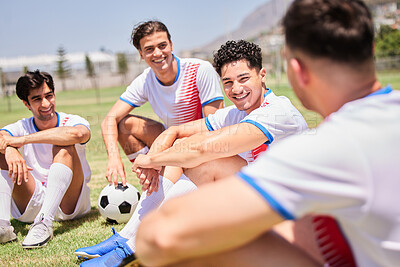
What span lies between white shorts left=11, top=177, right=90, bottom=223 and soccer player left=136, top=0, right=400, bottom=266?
3.10 m

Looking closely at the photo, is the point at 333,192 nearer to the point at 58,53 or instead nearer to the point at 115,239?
the point at 115,239

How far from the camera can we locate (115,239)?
3191mm

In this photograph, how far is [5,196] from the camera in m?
3.91

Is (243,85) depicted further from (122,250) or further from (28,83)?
(28,83)

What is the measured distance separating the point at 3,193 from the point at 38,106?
36.2 inches

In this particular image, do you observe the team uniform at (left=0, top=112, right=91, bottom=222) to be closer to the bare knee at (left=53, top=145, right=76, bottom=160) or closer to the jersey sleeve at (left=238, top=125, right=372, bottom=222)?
the bare knee at (left=53, top=145, right=76, bottom=160)

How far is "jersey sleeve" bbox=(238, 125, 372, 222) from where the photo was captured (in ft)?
3.84

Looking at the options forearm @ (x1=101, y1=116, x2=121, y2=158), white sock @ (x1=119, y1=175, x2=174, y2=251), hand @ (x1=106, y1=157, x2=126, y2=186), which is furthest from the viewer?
forearm @ (x1=101, y1=116, x2=121, y2=158)

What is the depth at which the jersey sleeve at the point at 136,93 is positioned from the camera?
4.84 m

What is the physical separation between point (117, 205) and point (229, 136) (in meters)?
1.77

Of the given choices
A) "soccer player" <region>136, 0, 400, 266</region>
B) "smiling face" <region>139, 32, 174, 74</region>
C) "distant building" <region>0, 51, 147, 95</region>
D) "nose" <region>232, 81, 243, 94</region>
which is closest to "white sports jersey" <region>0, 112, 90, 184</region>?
"smiling face" <region>139, 32, 174, 74</region>

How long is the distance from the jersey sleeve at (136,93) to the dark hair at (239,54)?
1.50 metres

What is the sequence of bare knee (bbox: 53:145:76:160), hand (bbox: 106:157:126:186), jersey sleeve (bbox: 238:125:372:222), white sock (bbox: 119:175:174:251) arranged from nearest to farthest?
jersey sleeve (bbox: 238:125:372:222)
white sock (bbox: 119:175:174:251)
hand (bbox: 106:157:126:186)
bare knee (bbox: 53:145:76:160)

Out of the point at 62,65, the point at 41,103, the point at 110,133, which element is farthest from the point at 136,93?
the point at 62,65
